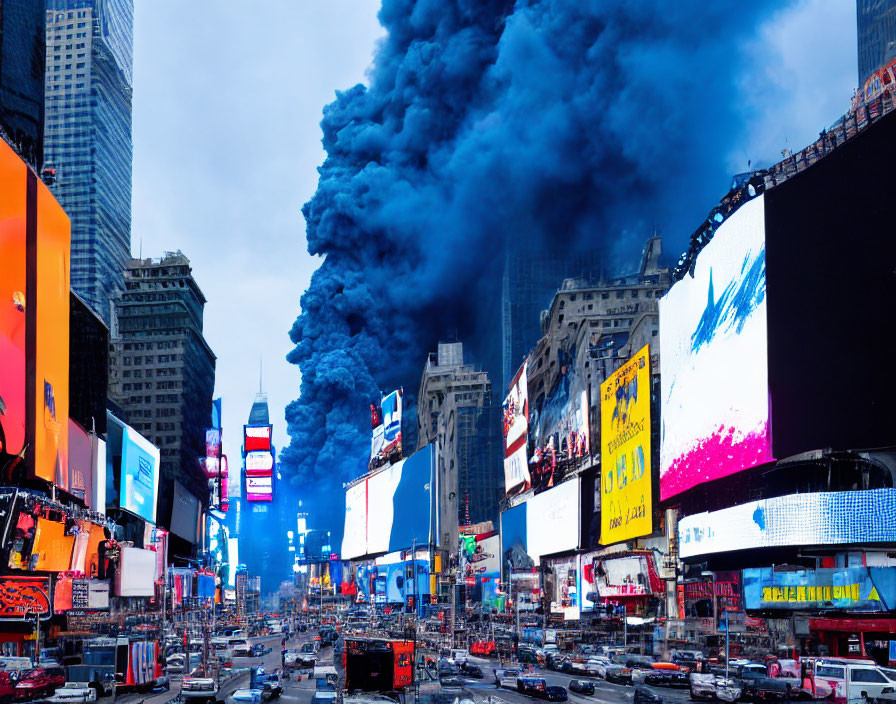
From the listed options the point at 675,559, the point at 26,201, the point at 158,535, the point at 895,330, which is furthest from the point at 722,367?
the point at 158,535

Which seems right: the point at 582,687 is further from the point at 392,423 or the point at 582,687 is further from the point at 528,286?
the point at 528,286

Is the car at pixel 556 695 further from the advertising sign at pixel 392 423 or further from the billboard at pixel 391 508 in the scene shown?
the advertising sign at pixel 392 423

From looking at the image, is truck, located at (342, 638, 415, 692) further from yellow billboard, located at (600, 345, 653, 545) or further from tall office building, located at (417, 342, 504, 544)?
Result: tall office building, located at (417, 342, 504, 544)

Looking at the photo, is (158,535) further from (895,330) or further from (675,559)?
(895,330)

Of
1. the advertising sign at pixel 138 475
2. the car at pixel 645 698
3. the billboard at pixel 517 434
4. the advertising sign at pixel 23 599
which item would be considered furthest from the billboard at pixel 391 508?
the car at pixel 645 698

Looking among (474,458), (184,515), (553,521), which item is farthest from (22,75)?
(474,458)

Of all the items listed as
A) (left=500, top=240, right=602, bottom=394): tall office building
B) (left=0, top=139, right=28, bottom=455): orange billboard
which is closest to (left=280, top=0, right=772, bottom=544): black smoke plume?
(left=500, top=240, right=602, bottom=394): tall office building
